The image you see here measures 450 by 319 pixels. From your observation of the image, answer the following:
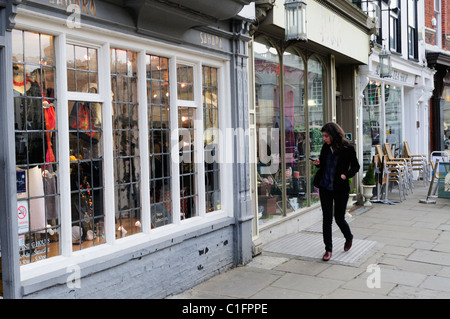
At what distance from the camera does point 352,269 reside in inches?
248

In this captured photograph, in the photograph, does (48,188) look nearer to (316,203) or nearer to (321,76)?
(316,203)

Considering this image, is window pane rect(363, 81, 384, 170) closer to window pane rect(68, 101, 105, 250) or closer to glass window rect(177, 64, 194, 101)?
glass window rect(177, 64, 194, 101)

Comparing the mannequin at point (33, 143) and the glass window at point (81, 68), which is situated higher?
the glass window at point (81, 68)

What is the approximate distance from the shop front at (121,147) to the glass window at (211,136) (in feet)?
0.07

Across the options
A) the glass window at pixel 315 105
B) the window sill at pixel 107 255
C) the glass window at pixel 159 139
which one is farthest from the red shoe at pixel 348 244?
the glass window at pixel 159 139

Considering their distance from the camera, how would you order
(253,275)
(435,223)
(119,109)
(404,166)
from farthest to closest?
(404,166), (435,223), (253,275), (119,109)

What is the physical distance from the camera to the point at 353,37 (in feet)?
34.6

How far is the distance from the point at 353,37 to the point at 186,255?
A: 6.91m

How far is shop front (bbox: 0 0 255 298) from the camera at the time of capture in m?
4.00

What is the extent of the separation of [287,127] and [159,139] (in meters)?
3.66

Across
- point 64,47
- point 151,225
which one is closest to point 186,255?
point 151,225

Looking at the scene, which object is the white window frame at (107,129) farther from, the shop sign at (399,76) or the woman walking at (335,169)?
the shop sign at (399,76)

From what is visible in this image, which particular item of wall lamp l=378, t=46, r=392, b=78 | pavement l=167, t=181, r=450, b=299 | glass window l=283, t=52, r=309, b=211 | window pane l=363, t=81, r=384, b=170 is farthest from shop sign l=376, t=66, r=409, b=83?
pavement l=167, t=181, r=450, b=299

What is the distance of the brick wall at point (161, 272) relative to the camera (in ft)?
14.3
